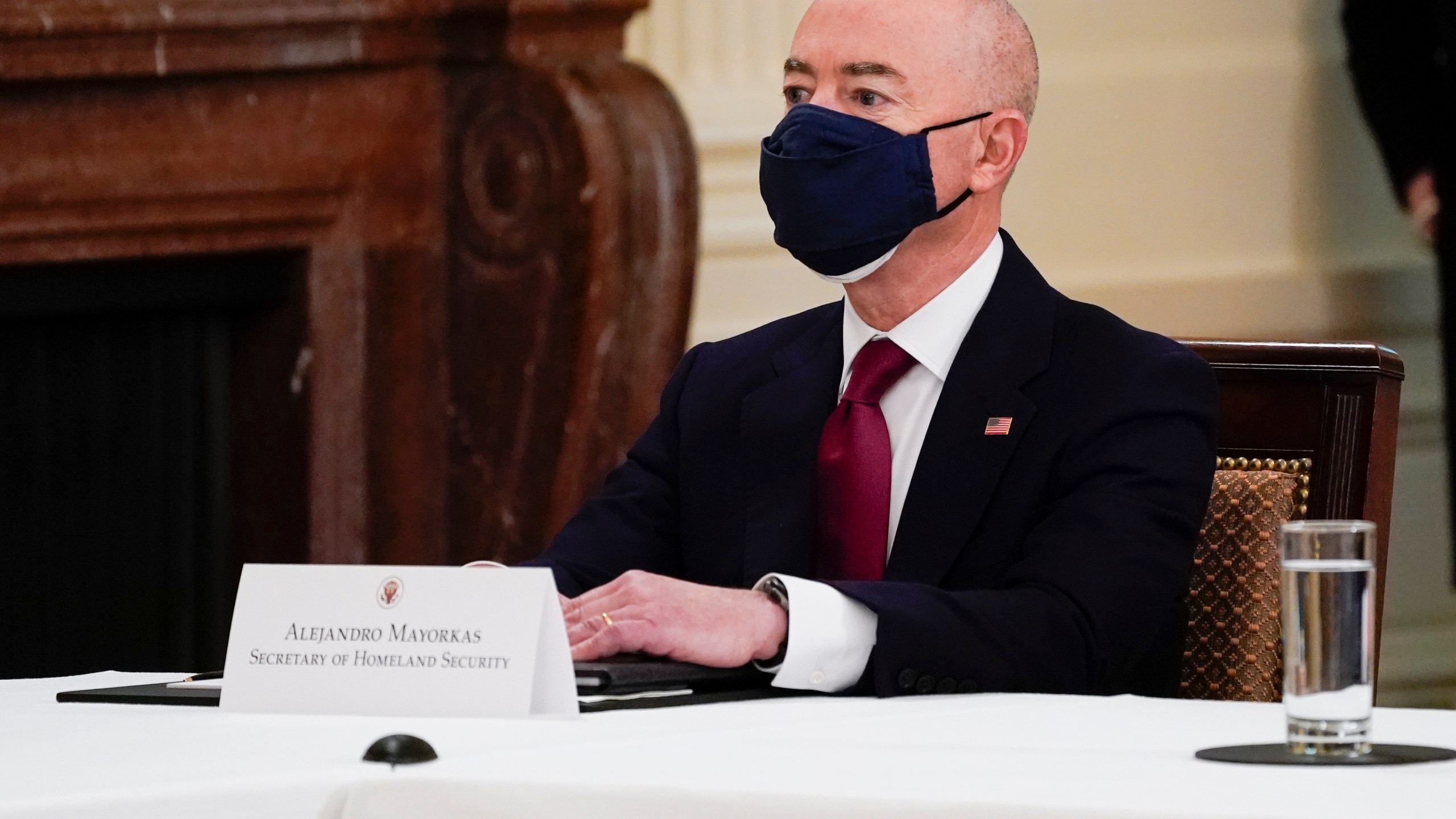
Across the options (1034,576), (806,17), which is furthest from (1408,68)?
(1034,576)

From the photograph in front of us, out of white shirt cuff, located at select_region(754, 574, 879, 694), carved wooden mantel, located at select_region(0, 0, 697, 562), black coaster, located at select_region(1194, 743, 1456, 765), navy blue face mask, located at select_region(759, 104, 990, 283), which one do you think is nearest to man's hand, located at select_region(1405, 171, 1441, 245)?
carved wooden mantel, located at select_region(0, 0, 697, 562)

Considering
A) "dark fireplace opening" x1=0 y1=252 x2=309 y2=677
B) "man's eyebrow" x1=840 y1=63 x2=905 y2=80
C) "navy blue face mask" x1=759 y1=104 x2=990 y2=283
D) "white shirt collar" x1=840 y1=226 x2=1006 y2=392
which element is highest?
"man's eyebrow" x1=840 y1=63 x2=905 y2=80

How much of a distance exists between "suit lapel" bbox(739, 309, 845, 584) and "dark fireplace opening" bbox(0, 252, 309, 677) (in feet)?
6.08

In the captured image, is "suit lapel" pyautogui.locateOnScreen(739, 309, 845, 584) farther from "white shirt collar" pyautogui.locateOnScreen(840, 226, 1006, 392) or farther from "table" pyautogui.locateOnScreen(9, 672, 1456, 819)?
"table" pyautogui.locateOnScreen(9, 672, 1456, 819)

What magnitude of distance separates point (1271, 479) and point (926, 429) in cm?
32

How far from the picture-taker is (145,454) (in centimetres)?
357

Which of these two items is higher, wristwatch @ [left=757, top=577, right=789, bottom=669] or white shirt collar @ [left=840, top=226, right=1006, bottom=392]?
white shirt collar @ [left=840, top=226, right=1006, bottom=392]

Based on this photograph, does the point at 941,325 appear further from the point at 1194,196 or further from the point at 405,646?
the point at 1194,196

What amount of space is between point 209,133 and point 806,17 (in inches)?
72.7

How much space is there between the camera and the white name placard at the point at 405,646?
1202 mm

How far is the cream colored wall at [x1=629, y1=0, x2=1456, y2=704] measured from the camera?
142 inches

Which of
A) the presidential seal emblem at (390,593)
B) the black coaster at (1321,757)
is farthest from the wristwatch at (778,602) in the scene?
the black coaster at (1321,757)

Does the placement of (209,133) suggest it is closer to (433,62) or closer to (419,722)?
(433,62)

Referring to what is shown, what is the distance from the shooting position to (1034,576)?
5.20ft
